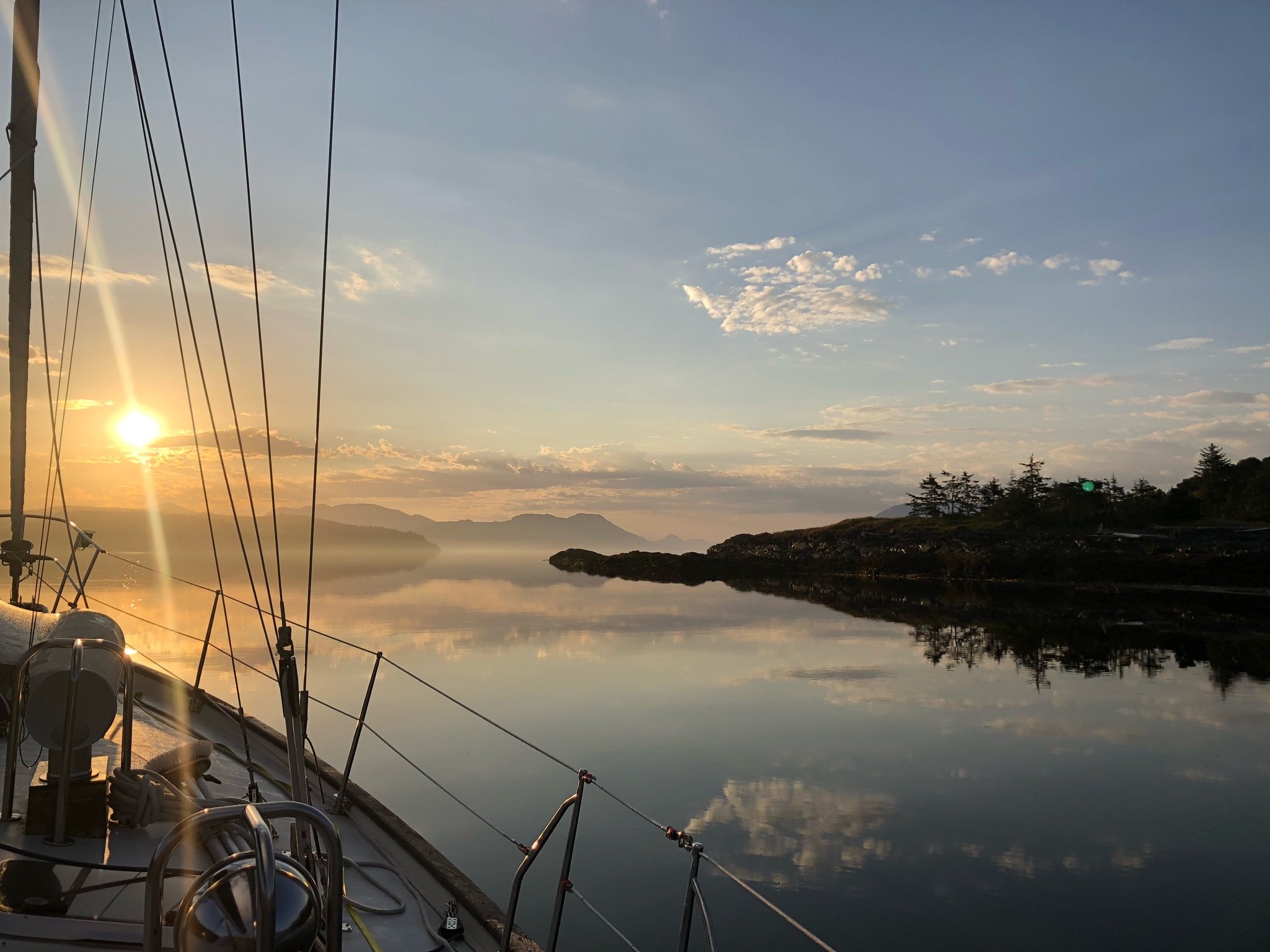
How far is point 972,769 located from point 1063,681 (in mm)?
11312

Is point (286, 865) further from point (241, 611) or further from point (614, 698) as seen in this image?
point (241, 611)

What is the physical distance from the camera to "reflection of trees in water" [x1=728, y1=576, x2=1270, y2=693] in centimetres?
2709

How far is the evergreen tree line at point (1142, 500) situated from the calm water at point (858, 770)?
41.2 meters

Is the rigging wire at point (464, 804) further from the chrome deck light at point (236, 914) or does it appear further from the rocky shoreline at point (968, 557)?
the rocky shoreline at point (968, 557)

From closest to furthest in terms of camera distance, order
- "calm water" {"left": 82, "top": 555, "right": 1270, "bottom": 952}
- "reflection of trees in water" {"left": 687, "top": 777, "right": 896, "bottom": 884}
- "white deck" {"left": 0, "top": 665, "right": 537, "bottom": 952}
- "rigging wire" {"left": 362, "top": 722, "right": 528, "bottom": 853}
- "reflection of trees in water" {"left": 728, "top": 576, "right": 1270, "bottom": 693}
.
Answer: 1. "white deck" {"left": 0, "top": 665, "right": 537, "bottom": 952}
2. "rigging wire" {"left": 362, "top": 722, "right": 528, "bottom": 853}
3. "calm water" {"left": 82, "top": 555, "right": 1270, "bottom": 952}
4. "reflection of trees in water" {"left": 687, "top": 777, "right": 896, "bottom": 884}
5. "reflection of trees in water" {"left": 728, "top": 576, "right": 1270, "bottom": 693}

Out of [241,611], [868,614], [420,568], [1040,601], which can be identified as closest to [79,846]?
[868,614]

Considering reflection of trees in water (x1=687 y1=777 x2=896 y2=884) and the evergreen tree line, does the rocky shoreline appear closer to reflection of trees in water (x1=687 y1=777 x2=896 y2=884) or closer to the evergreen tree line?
the evergreen tree line

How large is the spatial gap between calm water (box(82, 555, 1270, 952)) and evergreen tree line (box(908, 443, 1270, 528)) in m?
41.2

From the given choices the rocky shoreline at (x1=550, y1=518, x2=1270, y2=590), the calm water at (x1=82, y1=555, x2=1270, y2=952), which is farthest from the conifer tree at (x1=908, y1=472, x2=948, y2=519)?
the calm water at (x1=82, y1=555, x2=1270, y2=952)

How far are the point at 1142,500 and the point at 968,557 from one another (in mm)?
20490

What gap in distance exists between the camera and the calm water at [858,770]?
9234 millimetres

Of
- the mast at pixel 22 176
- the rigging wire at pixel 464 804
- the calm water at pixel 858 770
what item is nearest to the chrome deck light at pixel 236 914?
the rigging wire at pixel 464 804

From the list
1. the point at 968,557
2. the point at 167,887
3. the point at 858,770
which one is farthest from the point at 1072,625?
the point at 167,887

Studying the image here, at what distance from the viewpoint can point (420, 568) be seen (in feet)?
384
